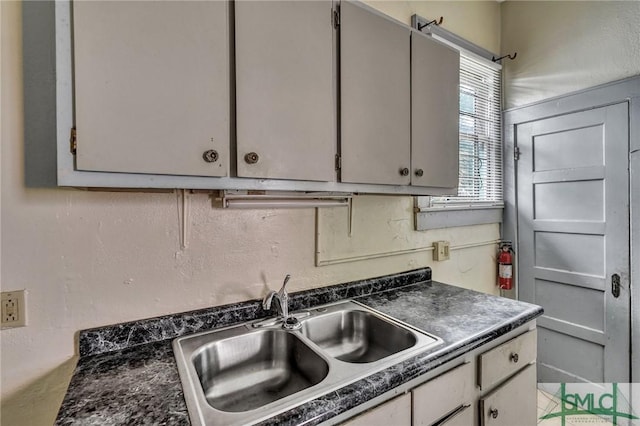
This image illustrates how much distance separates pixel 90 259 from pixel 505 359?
160 centimetres

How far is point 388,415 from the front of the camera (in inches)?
34.9

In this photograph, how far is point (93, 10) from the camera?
30.3 inches

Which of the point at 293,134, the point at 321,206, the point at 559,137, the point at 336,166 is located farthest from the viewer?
the point at 559,137

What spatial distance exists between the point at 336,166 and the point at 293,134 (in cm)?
21

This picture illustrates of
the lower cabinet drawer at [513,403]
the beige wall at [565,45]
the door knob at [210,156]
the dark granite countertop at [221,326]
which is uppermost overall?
the beige wall at [565,45]

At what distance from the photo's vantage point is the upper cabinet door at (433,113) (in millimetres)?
1403

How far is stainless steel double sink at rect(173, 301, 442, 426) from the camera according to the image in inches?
36.9

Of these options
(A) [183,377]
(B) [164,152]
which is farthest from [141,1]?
(A) [183,377]

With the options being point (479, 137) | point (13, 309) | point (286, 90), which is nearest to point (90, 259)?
point (13, 309)

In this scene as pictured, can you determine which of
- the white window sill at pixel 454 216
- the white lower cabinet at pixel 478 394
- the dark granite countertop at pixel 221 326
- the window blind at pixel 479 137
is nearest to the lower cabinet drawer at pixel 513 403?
the white lower cabinet at pixel 478 394

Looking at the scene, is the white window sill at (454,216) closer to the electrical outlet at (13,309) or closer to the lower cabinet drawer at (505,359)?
the lower cabinet drawer at (505,359)

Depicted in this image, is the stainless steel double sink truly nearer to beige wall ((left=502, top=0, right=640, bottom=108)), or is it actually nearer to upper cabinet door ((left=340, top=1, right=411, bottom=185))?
upper cabinet door ((left=340, top=1, right=411, bottom=185))

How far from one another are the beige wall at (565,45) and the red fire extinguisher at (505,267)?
1.12m

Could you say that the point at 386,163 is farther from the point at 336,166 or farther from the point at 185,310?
the point at 185,310
